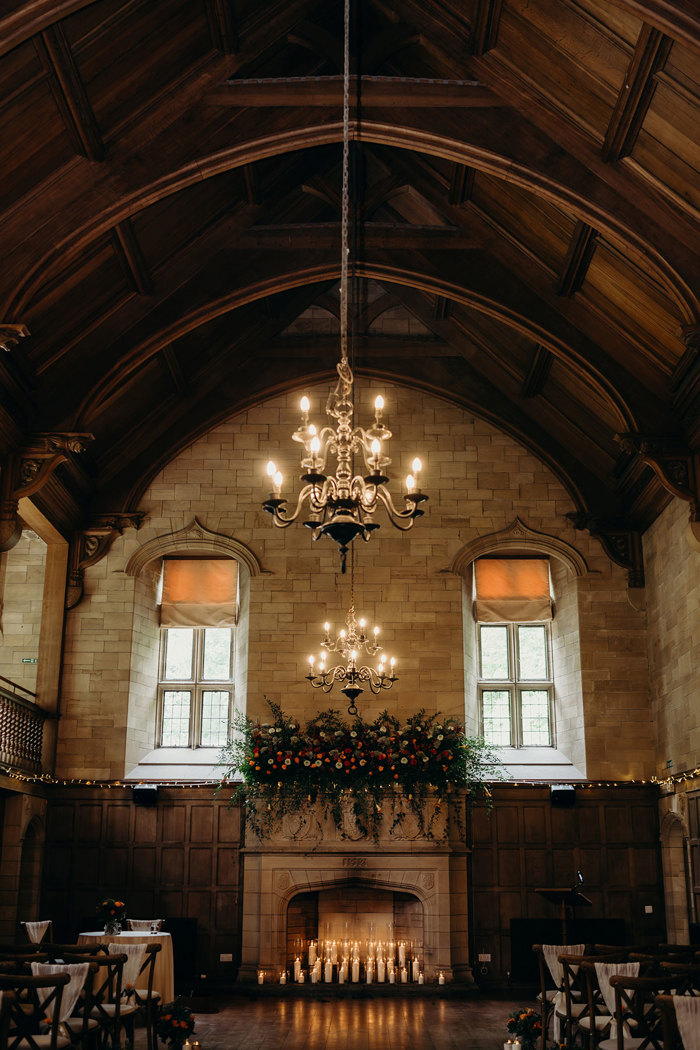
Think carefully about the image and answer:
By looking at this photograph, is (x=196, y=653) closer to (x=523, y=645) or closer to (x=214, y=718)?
(x=214, y=718)

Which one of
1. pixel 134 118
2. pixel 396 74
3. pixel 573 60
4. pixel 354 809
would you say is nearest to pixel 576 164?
pixel 573 60

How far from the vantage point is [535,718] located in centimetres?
1373

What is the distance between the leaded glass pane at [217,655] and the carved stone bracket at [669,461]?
241 inches

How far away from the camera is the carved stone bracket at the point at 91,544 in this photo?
13.4 m

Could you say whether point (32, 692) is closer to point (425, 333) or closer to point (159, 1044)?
point (159, 1044)

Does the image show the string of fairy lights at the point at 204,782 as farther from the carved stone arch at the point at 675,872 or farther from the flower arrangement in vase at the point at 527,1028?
the flower arrangement in vase at the point at 527,1028

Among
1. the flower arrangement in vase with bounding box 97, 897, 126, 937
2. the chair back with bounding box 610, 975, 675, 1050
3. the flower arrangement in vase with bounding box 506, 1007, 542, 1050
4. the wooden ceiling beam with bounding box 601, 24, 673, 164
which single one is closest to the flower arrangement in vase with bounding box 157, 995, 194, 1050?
the flower arrangement in vase with bounding box 97, 897, 126, 937

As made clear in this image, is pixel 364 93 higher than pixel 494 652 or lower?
higher

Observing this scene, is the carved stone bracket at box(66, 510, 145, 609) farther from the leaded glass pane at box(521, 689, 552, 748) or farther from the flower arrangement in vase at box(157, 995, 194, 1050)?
the flower arrangement in vase at box(157, 995, 194, 1050)

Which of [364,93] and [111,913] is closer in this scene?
[364,93]

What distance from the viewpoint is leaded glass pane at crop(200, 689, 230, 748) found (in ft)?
44.8

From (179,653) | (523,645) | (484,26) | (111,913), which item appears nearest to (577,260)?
(484,26)

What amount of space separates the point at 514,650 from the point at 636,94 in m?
7.75

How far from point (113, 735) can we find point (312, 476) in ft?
25.8
